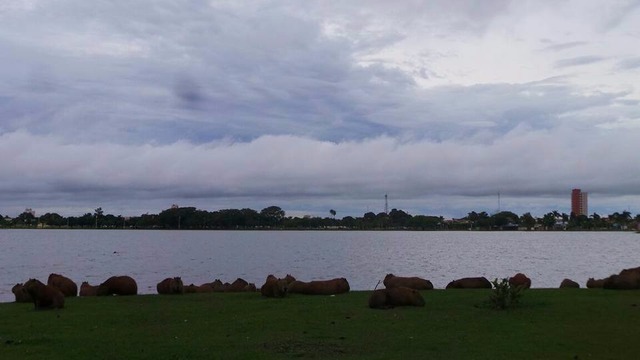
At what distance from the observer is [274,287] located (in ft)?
73.6

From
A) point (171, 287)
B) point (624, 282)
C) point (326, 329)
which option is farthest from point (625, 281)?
point (171, 287)

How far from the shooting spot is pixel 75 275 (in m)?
48.3

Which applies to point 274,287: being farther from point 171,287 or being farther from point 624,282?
point 624,282

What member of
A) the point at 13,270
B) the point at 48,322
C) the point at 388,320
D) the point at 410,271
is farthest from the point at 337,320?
the point at 13,270

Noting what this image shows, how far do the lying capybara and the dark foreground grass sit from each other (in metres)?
0.30

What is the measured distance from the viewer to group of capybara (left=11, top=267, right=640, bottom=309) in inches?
758

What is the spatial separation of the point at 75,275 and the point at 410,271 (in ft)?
71.7

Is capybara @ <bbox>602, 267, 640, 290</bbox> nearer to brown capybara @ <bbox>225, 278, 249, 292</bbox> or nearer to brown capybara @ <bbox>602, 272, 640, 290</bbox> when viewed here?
brown capybara @ <bbox>602, 272, 640, 290</bbox>

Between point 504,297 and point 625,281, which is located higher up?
point 625,281

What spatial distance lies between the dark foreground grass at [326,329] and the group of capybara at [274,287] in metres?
0.58

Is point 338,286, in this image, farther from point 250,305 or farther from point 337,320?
point 337,320

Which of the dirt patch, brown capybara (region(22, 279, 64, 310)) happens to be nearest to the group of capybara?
brown capybara (region(22, 279, 64, 310))

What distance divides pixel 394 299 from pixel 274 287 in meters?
4.73

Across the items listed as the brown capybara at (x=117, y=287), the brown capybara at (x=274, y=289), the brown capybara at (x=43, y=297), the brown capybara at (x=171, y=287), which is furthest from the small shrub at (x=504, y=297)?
the brown capybara at (x=117, y=287)
